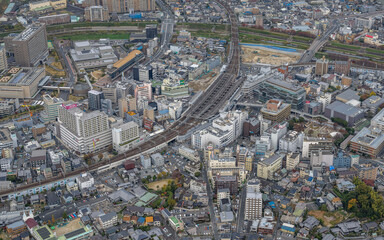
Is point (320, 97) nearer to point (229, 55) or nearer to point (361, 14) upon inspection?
point (229, 55)

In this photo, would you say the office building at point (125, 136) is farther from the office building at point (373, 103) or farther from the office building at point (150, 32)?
the office building at point (150, 32)

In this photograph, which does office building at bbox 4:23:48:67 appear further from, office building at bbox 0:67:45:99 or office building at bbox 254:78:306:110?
office building at bbox 254:78:306:110

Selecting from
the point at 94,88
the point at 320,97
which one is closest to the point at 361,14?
the point at 320,97

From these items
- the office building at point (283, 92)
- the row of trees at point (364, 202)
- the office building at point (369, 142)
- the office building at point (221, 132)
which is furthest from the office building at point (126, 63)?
the row of trees at point (364, 202)

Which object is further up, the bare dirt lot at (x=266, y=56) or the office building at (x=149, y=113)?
the bare dirt lot at (x=266, y=56)

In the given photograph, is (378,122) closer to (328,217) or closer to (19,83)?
(328,217)

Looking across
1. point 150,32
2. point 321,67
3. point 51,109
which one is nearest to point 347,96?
point 321,67

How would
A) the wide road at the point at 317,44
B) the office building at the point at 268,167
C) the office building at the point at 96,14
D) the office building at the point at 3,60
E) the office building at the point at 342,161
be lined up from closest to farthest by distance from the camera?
the office building at the point at 268,167 → the office building at the point at 342,161 → the office building at the point at 3,60 → the wide road at the point at 317,44 → the office building at the point at 96,14
